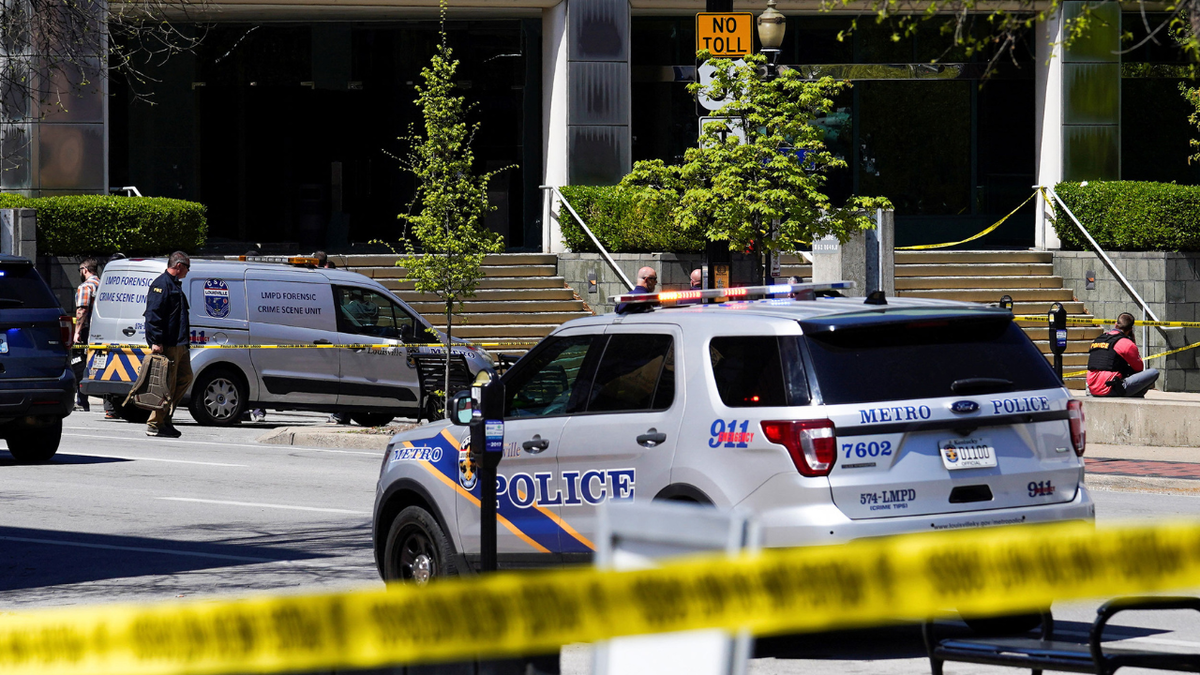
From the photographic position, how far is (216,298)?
19.3 meters

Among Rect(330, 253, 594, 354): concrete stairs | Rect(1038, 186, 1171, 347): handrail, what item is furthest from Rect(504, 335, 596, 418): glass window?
Rect(1038, 186, 1171, 347): handrail

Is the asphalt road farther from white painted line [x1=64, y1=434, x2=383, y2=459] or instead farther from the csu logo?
the csu logo

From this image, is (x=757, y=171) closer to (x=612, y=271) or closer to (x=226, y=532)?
(x=226, y=532)

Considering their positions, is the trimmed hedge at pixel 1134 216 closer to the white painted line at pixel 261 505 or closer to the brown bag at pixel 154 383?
the brown bag at pixel 154 383

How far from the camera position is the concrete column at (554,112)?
29.0 m

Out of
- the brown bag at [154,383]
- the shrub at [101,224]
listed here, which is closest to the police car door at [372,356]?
the brown bag at [154,383]

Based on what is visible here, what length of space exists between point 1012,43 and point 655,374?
2893 millimetres

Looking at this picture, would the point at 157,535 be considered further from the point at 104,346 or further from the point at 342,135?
the point at 342,135

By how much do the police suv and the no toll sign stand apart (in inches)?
369

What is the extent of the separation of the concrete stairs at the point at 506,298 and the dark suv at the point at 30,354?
1076 cm

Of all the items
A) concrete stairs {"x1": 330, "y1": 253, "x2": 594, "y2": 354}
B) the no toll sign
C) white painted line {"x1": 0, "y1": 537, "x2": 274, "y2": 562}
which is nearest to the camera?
white painted line {"x1": 0, "y1": 537, "x2": 274, "y2": 562}

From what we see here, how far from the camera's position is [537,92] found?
31547 millimetres

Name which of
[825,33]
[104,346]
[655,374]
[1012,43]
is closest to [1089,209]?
[825,33]

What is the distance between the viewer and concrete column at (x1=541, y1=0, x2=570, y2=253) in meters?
29.0
